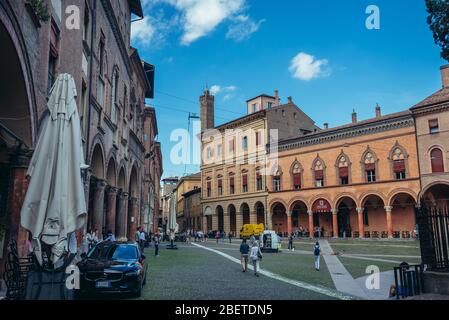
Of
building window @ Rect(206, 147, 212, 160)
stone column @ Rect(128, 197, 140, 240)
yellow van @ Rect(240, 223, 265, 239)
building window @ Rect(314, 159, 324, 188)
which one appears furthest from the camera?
building window @ Rect(206, 147, 212, 160)

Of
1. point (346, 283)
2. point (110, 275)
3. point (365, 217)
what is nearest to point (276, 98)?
point (365, 217)

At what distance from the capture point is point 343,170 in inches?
1590

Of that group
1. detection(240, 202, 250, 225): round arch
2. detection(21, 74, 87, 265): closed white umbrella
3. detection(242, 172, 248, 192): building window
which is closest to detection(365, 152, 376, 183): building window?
detection(242, 172, 248, 192): building window

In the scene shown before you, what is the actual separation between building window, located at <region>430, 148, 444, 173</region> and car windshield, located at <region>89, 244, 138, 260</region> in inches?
1225

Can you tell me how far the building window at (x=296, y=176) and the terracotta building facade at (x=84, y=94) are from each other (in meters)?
20.1

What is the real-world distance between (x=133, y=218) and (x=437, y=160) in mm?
25805

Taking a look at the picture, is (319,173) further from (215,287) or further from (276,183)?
(215,287)

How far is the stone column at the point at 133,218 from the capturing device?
91.3 feet

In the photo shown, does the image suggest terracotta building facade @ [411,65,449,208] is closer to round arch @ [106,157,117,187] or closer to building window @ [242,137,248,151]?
building window @ [242,137,248,151]

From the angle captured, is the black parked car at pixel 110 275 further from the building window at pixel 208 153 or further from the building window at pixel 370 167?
the building window at pixel 208 153

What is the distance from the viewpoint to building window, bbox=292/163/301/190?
4416 centimetres

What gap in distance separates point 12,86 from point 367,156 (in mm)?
35331

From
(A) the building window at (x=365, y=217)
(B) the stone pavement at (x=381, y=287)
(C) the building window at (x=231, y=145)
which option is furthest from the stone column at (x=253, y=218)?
(B) the stone pavement at (x=381, y=287)
